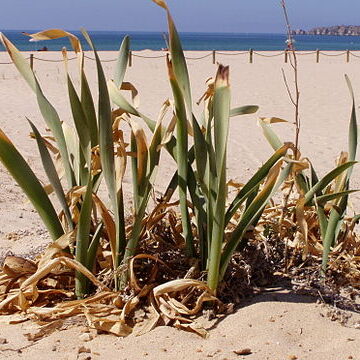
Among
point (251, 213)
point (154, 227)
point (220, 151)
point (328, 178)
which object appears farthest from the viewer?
point (154, 227)

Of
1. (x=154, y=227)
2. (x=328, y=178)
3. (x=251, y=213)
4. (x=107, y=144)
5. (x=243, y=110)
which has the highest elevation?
(x=243, y=110)

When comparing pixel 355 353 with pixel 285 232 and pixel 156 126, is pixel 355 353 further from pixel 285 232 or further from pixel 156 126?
pixel 156 126

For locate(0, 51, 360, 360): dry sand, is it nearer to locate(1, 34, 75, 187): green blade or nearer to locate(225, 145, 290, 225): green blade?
locate(225, 145, 290, 225): green blade

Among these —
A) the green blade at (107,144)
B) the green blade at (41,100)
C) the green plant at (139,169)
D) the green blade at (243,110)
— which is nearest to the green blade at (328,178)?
the green plant at (139,169)

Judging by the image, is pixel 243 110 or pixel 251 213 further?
pixel 243 110

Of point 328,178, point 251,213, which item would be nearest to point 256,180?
point 251,213

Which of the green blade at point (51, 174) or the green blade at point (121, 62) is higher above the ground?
the green blade at point (121, 62)

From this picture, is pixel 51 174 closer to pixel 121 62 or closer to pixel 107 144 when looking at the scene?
pixel 107 144

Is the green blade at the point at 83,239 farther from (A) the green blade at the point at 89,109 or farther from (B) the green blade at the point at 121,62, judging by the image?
(B) the green blade at the point at 121,62

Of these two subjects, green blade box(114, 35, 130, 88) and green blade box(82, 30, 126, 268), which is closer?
green blade box(82, 30, 126, 268)

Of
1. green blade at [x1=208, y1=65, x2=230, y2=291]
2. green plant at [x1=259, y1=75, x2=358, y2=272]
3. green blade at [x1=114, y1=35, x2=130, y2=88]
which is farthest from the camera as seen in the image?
green blade at [x1=114, y1=35, x2=130, y2=88]

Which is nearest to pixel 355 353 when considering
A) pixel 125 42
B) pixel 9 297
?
pixel 9 297

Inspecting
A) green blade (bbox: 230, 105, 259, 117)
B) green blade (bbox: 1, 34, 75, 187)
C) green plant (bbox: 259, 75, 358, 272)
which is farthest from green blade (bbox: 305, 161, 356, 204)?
green blade (bbox: 1, 34, 75, 187)

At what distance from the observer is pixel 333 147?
26.6ft
